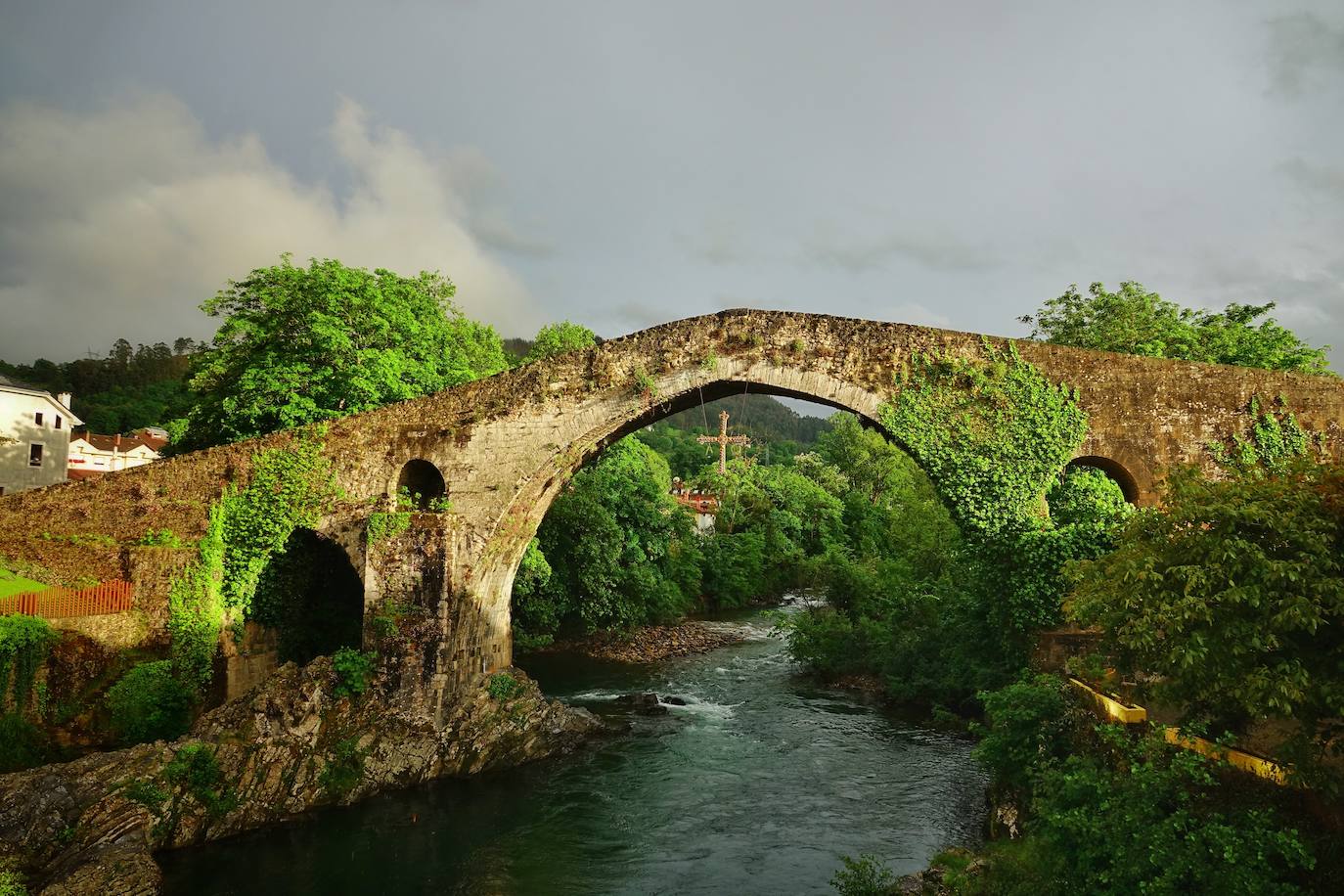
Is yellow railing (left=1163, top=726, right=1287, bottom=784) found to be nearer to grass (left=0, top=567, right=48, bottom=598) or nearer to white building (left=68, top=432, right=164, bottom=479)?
grass (left=0, top=567, right=48, bottom=598)

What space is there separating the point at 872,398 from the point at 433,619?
7.92 metres

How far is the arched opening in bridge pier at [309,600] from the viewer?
50.2ft

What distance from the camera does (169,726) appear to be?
13.0 meters

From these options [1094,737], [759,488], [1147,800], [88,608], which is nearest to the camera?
[1147,800]

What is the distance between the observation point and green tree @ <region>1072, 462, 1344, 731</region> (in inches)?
215

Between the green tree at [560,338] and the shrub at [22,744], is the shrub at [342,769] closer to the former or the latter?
the shrub at [22,744]

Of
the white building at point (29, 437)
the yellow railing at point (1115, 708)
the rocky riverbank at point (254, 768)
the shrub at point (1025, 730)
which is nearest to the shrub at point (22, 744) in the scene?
the rocky riverbank at point (254, 768)

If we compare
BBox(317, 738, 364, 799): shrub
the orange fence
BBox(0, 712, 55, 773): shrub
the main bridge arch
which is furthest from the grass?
BBox(317, 738, 364, 799): shrub

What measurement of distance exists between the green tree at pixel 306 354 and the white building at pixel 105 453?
36.4 meters

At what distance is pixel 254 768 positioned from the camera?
38.2 ft

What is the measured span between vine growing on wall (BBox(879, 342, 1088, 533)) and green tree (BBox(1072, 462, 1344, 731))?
5.44 meters

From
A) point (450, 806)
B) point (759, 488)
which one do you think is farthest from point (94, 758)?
point (759, 488)

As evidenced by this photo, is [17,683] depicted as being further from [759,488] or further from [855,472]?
[855,472]

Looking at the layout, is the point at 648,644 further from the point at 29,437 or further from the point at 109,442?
the point at 109,442
